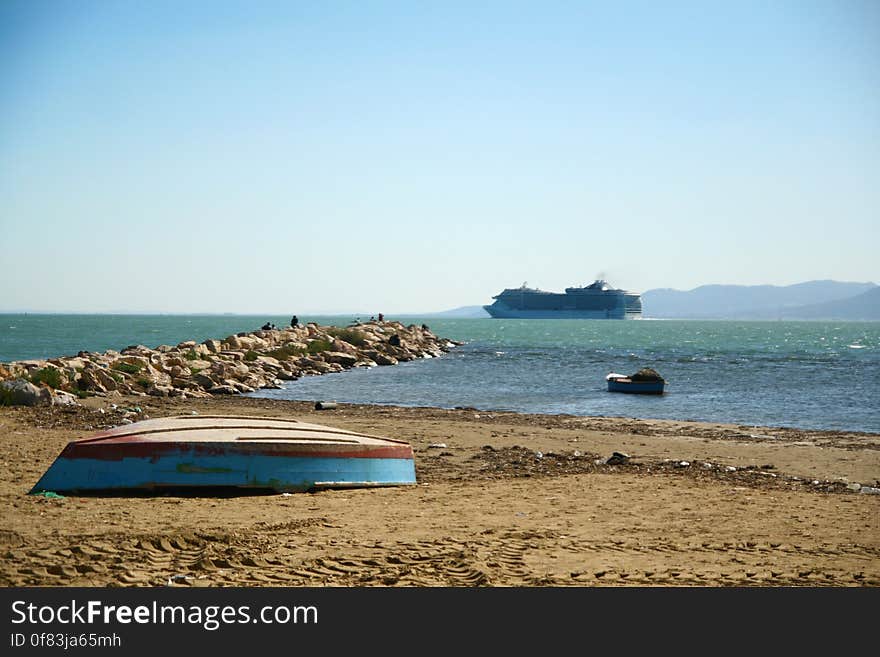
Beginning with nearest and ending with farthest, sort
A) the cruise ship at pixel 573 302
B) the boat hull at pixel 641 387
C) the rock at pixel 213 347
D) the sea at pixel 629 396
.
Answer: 1. the sea at pixel 629 396
2. the boat hull at pixel 641 387
3. the rock at pixel 213 347
4. the cruise ship at pixel 573 302

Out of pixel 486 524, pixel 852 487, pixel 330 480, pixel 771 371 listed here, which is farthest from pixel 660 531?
pixel 771 371

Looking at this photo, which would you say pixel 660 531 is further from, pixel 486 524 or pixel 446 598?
pixel 446 598

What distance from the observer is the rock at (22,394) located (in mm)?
18188

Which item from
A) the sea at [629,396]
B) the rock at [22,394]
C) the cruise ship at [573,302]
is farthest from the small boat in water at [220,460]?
the cruise ship at [573,302]

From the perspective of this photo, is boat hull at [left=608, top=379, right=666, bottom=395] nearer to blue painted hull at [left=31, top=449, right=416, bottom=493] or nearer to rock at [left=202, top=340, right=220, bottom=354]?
rock at [left=202, top=340, right=220, bottom=354]

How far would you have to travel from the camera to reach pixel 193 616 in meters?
4.99

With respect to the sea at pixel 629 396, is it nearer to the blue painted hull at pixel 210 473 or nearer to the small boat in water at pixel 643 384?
the small boat in water at pixel 643 384

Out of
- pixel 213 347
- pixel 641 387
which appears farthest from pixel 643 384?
pixel 213 347

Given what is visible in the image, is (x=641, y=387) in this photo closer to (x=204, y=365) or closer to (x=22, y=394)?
(x=204, y=365)

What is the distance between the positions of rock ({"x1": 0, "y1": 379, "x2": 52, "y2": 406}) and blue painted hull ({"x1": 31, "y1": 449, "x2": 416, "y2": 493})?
9.85m

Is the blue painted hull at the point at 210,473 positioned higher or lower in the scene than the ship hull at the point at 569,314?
lower

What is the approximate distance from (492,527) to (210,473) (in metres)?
3.45

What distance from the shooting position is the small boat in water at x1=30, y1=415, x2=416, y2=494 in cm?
936

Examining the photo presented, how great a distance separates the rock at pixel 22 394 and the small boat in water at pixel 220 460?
9.26 meters
